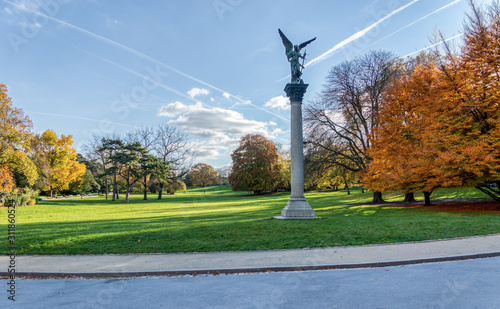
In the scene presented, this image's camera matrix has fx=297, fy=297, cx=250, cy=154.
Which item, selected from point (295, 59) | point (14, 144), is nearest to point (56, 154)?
point (14, 144)

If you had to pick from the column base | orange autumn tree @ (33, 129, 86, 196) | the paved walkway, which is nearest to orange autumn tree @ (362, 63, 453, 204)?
the column base

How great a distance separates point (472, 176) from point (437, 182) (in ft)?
5.84

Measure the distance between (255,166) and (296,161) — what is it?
44167 mm

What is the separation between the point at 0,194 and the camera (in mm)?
30938

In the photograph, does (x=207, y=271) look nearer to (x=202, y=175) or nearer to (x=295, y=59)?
(x=295, y=59)

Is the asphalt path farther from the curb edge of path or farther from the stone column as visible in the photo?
the stone column

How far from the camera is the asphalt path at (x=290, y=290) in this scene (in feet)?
15.3

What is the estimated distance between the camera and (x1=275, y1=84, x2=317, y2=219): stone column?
16234 mm

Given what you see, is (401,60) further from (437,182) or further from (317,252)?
(317,252)

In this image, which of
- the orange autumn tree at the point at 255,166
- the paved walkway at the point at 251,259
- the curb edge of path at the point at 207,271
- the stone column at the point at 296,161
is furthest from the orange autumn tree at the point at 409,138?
the orange autumn tree at the point at 255,166

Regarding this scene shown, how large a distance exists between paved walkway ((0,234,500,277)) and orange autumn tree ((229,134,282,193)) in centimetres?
5158

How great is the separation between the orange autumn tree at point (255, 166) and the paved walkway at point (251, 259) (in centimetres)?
5158

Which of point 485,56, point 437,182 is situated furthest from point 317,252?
point 485,56

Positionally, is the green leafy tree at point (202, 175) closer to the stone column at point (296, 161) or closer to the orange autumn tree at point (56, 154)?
the orange autumn tree at point (56, 154)
